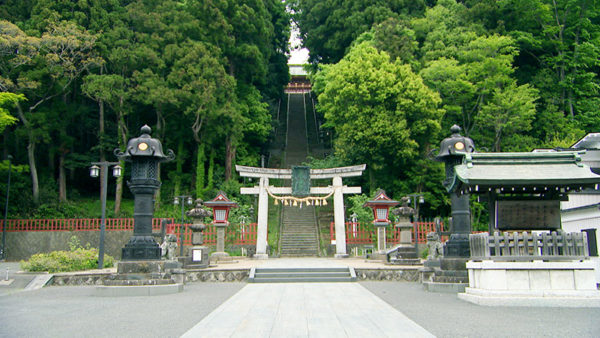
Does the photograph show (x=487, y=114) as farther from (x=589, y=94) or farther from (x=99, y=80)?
(x=99, y=80)

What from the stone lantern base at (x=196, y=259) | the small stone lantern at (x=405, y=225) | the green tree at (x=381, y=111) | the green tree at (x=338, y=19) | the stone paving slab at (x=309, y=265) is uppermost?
the green tree at (x=338, y=19)

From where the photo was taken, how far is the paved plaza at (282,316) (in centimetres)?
623

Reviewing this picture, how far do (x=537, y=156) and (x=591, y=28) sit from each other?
22444 mm

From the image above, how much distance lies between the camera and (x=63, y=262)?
47.2 feet

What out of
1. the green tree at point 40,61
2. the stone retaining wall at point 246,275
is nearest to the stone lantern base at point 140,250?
the stone retaining wall at point 246,275

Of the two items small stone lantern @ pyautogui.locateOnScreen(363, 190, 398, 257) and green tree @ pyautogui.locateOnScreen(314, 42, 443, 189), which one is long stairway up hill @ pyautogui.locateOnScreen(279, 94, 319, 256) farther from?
green tree @ pyautogui.locateOnScreen(314, 42, 443, 189)

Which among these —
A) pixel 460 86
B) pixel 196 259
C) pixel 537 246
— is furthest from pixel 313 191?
pixel 537 246

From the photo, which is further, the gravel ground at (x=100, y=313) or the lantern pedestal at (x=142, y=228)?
the lantern pedestal at (x=142, y=228)

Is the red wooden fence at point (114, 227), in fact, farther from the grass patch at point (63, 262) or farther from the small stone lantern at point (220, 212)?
the grass patch at point (63, 262)

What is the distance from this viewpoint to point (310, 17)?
118 ft

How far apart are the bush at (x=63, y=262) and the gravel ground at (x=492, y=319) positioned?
34.8 ft

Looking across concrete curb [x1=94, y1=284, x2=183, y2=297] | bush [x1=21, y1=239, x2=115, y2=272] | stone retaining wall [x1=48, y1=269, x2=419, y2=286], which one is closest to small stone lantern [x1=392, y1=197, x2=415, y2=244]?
stone retaining wall [x1=48, y1=269, x2=419, y2=286]

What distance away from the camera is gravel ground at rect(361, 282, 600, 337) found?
6172 millimetres

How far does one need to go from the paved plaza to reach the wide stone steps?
8.16 ft
